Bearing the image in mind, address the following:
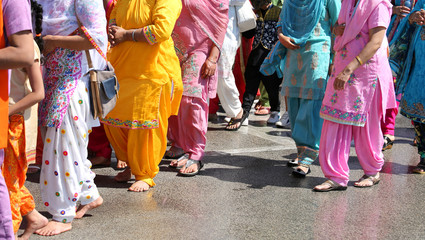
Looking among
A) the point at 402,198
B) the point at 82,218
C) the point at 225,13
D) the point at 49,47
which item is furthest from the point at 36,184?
the point at 402,198

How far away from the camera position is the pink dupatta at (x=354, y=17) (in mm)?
4848

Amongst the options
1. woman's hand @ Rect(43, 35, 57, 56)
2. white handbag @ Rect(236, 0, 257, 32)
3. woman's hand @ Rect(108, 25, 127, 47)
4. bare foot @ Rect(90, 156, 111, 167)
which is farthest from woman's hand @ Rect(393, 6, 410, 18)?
woman's hand @ Rect(43, 35, 57, 56)

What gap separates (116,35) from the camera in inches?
186

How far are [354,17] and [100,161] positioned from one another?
105 inches

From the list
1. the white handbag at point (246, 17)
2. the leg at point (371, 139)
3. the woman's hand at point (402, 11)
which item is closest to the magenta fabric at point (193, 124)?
the leg at point (371, 139)

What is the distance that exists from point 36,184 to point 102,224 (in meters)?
1.17

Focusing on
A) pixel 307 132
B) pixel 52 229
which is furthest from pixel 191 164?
pixel 52 229

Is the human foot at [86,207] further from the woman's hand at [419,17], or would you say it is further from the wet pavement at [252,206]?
the woman's hand at [419,17]

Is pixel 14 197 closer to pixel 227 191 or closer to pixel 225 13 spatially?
pixel 227 191

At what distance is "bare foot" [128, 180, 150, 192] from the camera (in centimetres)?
493

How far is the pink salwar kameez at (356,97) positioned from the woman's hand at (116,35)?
70.5 inches

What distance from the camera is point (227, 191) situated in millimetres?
5098

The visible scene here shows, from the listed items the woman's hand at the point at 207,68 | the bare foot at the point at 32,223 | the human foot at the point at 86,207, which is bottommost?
the human foot at the point at 86,207

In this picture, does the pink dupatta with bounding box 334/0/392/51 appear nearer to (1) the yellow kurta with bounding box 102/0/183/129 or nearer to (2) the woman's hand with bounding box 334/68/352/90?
(2) the woman's hand with bounding box 334/68/352/90
